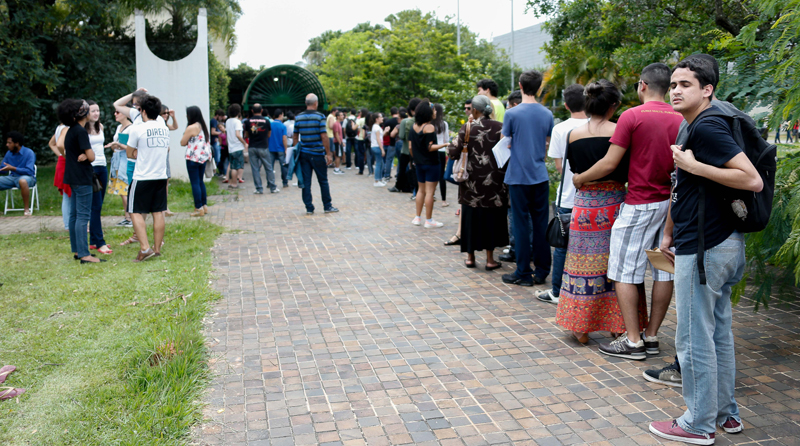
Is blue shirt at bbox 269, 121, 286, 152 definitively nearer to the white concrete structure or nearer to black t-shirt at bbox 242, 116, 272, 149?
black t-shirt at bbox 242, 116, 272, 149

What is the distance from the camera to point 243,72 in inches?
1420

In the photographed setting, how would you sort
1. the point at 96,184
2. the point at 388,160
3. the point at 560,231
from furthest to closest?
the point at 388,160
the point at 96,184
the point at 560,231

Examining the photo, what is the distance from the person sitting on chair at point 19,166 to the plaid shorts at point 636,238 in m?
10.2

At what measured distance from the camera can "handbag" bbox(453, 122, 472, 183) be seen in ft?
23.4

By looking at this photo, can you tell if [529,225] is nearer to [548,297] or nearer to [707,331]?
[548,297]

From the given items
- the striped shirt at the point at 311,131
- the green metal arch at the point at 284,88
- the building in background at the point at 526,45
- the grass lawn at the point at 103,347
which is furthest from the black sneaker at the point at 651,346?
the building in background at the point at 526,45

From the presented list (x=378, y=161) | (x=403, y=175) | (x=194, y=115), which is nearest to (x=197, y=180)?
(x=194, y=115)

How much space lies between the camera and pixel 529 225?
6492 mm

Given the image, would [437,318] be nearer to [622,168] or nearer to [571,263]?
[571,263]

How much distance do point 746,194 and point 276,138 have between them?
13.2 meters

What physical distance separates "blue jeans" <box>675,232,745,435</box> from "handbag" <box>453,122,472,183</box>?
3860mm

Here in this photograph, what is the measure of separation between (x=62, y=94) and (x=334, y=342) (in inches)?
597

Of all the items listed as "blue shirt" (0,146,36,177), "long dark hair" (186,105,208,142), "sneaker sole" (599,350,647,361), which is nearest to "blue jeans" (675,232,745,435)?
"sneaker sole" (599,350,647,361)

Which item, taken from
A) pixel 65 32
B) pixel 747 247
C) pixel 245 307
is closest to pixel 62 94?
pixel 65 32
